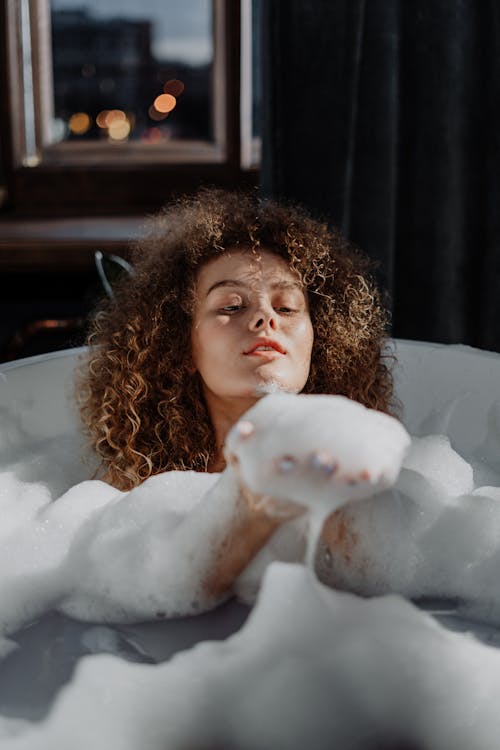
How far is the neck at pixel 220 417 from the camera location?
130 centimetres

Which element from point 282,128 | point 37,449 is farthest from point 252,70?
point 37,449

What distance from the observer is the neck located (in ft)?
4.26

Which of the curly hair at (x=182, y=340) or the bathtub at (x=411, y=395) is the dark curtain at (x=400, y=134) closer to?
the bathtub at (x=411, y=395)

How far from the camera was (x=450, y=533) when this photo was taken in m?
1.21

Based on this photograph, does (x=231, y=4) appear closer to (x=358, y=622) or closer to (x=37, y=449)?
(x=37, y=449)

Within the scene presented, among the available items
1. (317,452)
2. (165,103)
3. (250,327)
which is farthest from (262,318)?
(165,103)

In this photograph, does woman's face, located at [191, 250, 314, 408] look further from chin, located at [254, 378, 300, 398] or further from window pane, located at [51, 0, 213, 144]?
window pane, located at [51, 0, 213, 144]

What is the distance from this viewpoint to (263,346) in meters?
1.20

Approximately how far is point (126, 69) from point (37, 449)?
114 centimetres

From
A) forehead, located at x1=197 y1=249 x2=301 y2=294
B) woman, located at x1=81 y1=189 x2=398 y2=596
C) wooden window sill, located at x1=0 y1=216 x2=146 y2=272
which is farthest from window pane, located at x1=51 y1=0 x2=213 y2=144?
forehead, located at x1=197 y1=249 x2=301 y2=294

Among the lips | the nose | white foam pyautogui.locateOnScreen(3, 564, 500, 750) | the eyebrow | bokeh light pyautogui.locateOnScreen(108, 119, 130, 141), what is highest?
bokeh light pyautogui.locateOnScreen(108, 119, 130, 141)

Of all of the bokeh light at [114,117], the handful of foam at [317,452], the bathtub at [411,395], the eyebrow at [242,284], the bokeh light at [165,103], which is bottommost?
the bathtub at [411,395]

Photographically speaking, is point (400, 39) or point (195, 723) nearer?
point (195, 723)

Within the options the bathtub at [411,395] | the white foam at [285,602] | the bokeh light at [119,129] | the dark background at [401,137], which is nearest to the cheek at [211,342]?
the white foam at [285,602]
